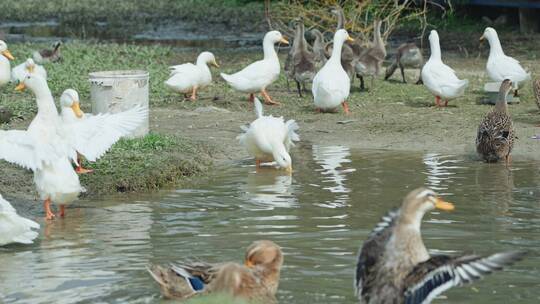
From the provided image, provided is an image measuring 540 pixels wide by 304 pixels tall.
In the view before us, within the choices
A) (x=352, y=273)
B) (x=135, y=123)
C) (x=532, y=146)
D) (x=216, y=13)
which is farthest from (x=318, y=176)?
(x=216, y=13)

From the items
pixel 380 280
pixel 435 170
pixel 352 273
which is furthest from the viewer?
pixel 435 170

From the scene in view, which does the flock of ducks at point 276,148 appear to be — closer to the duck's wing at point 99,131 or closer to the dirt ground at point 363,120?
the duck's wing at point 99,131

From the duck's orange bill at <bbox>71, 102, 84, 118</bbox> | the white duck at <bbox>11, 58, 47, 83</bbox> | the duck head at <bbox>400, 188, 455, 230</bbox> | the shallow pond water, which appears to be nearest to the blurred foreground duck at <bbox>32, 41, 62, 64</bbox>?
the white duck at <bbox>11, 58, 47, 83</bbox>

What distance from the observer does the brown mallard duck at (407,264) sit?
18.4ft

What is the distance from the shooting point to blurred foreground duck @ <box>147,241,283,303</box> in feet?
20.2

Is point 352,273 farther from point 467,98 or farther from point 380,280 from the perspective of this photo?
point 467,98

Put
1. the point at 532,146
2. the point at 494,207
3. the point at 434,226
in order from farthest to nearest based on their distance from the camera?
the point at 532,146 < the point at 494,207 < the point at 434,226

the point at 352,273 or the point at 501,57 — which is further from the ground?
the point at 501,57

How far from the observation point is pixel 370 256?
6250 millimetres

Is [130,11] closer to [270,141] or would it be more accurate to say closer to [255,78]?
[255,78]

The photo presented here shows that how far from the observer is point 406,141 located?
13.0 m

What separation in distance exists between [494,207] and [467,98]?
629 centimetres

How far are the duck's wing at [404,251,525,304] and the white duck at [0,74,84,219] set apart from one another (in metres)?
4.32

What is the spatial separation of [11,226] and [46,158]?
1283 millimetres
